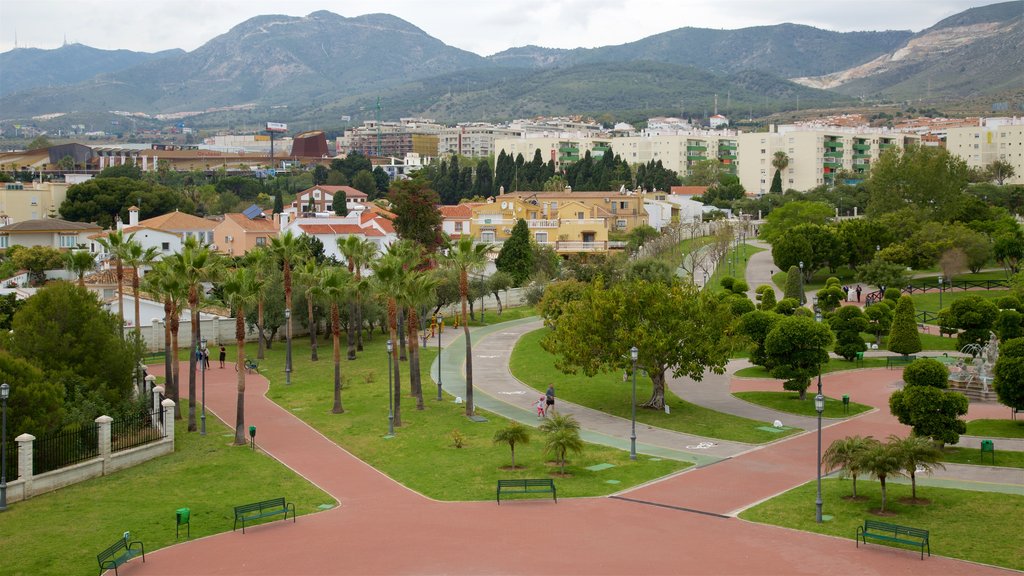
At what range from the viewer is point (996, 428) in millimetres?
37469

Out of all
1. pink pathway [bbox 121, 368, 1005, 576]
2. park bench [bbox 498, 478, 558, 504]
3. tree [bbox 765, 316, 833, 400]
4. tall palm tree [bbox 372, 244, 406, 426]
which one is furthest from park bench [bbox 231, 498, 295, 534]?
tree [bbox 765, 316, 833, 400]

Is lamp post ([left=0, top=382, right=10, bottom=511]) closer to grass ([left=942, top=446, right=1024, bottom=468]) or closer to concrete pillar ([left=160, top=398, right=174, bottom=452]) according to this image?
concrete pillar ([left=160, top=398, right=174, bottom=452])

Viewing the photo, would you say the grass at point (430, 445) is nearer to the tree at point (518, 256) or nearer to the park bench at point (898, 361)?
the park bench at point (898, 361)

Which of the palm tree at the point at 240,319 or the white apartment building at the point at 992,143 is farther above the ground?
the white apartment building at the point at 992,143

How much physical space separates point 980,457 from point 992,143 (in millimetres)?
151180

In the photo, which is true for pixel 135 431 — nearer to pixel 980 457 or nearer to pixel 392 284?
pixel 392 284

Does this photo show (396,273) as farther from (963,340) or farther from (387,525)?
A: (963,340)

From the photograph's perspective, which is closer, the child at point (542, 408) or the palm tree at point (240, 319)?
the palm tree at point (240, 319)

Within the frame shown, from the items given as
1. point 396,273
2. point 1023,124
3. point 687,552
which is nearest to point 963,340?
point 396,273

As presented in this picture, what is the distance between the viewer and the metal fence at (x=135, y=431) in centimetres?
3462

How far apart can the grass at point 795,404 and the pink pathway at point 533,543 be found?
34.5ft

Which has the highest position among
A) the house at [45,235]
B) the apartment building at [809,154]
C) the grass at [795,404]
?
the apartment building at [809,154]

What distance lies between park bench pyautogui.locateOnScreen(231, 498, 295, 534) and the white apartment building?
510 ft

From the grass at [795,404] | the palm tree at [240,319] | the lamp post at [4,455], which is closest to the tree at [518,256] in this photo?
the grass at [795,404]
